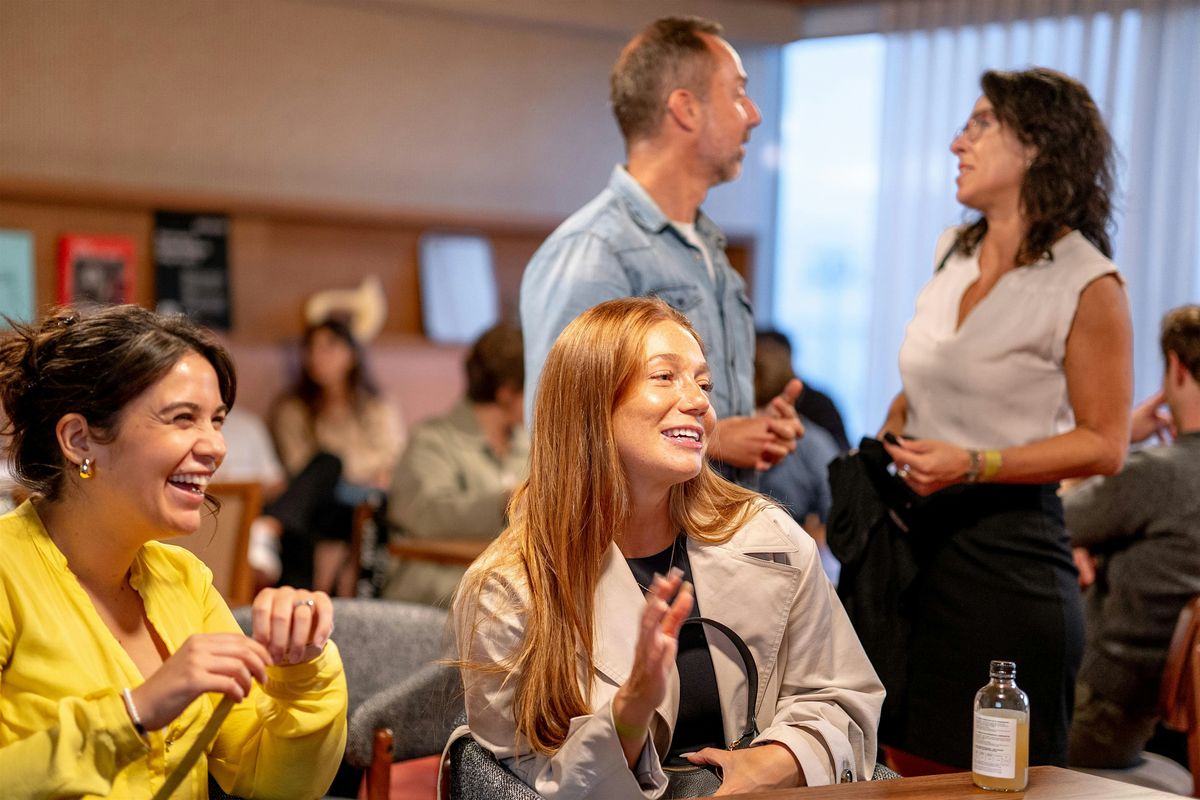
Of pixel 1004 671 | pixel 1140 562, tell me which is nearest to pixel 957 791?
pixel 1004 671

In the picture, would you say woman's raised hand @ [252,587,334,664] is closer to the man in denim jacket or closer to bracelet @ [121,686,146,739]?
bracelet @ [121,686,146,739]

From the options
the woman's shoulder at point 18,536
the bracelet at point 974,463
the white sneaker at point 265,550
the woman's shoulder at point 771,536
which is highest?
the bracelet at point 974,463

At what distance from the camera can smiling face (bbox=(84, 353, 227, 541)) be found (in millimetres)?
1814

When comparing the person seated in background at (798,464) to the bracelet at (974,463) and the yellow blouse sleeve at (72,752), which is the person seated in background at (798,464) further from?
the yellow blouse sleeve at (72,752)

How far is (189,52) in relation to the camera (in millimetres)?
6172

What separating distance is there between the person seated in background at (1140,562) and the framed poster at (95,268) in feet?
13.9

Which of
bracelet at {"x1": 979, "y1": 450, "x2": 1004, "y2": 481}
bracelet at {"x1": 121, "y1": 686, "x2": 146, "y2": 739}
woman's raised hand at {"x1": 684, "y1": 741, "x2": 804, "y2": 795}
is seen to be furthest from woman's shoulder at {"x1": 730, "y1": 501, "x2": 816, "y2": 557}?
bracelet at {"x1": 121, "y1": 686, "x2": 146, "y2": 739}

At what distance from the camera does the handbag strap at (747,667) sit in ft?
6.70

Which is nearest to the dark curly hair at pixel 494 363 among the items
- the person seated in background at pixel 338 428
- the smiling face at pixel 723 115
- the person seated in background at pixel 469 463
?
the person seated in background at pixel 469 463

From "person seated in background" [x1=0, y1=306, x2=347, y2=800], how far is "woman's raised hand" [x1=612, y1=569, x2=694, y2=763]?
382mm

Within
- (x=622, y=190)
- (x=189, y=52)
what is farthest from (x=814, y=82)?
(x=622, y=190)

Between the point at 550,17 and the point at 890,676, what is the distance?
484 centimetres

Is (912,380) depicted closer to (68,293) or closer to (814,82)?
(68,293)

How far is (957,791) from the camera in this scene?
1761 mm
